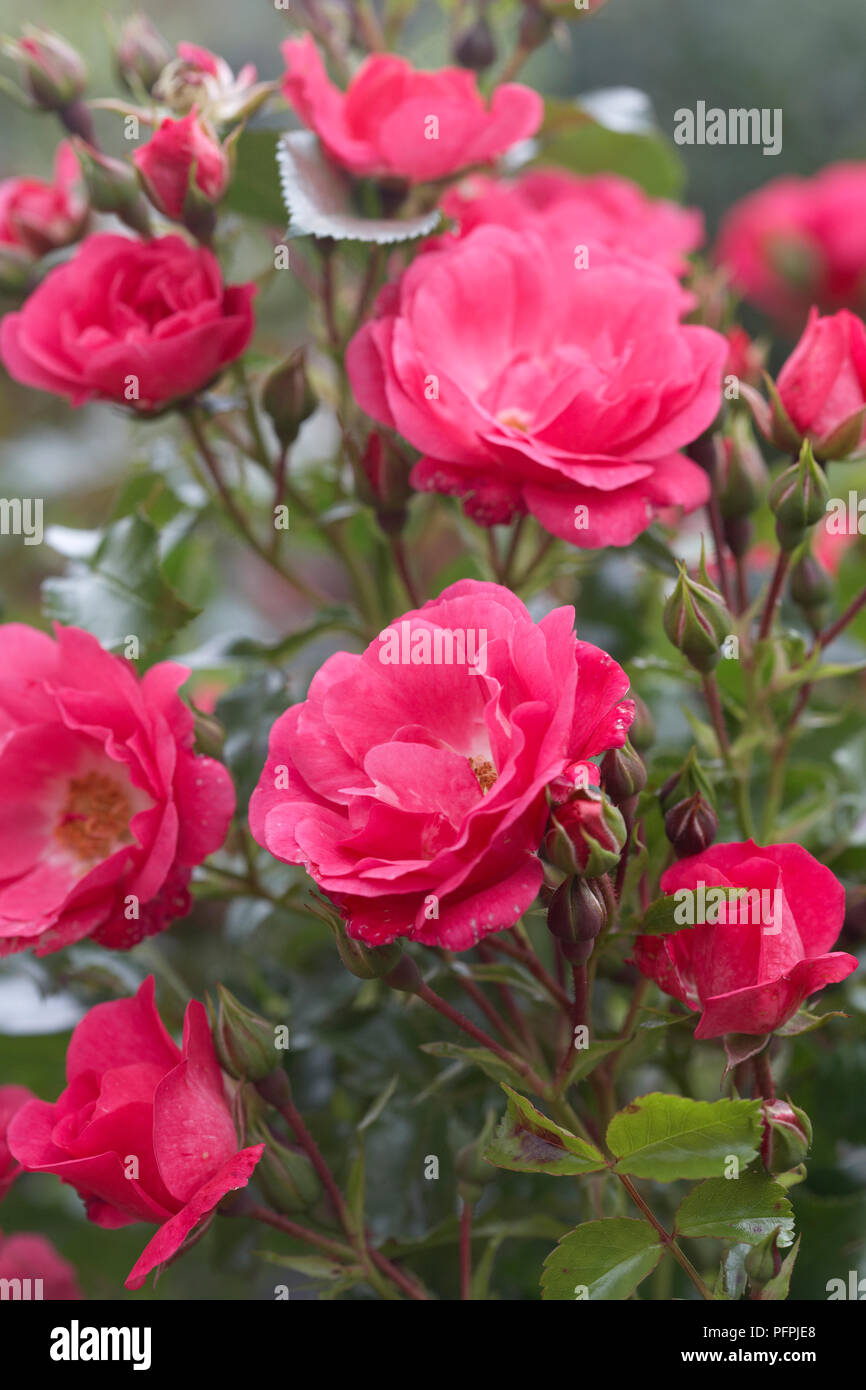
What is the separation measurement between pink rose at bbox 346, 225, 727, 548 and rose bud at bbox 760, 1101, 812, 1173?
17 cm

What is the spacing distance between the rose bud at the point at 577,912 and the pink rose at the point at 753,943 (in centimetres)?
2

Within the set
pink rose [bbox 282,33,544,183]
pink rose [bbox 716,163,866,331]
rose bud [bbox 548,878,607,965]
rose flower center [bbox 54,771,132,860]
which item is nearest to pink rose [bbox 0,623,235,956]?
rose flower center [bbox 54,771,132,860]

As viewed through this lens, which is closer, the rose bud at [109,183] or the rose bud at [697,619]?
the rose bud at [697,619]

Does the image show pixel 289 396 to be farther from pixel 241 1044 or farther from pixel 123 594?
pixel 241 1044

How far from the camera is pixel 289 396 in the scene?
18.8 inches

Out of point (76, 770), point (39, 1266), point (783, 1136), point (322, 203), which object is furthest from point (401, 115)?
point (39, 1266)

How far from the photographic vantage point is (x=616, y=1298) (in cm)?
34

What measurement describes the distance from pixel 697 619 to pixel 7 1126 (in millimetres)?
277

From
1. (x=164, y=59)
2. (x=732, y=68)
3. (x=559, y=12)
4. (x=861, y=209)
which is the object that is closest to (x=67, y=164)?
(x=164, y=59)

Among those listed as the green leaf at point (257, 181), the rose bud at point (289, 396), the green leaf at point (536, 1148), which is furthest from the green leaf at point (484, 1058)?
the green leaf at point (257, 181)

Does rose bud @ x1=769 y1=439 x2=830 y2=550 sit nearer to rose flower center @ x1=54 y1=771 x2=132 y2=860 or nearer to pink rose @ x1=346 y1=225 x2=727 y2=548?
pink rose @ x1=346 y1=225 x2=727 y2=548

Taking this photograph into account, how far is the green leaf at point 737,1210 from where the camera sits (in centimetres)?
33

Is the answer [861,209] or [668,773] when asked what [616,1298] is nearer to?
[668,773]

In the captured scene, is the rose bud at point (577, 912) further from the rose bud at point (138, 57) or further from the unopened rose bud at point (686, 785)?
the rose bud at point (138, 57)
